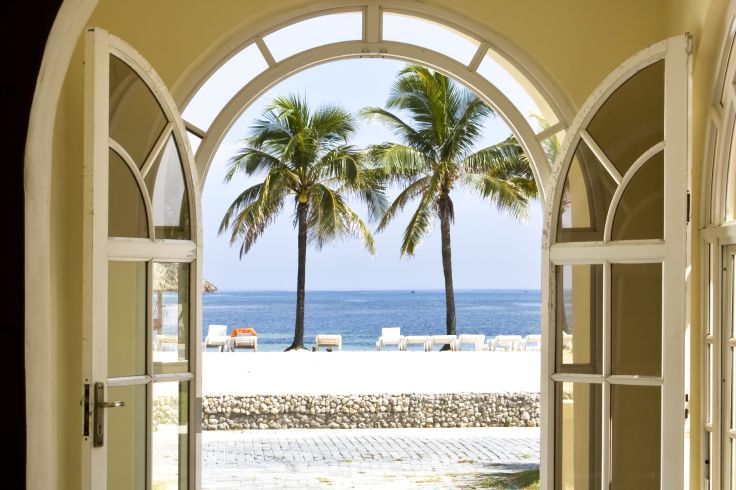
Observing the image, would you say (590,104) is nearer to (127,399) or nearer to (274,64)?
(274,64)

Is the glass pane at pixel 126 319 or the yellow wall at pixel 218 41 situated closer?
the glass pane at pixel 126 319

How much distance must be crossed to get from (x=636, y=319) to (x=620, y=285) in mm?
145

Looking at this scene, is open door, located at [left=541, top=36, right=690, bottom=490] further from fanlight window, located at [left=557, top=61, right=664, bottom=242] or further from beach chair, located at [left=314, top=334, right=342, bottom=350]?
beach chair, located at [left=314, top=334, right=342, bottom=350]

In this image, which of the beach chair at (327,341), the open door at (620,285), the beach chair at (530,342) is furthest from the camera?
the beach chair at (530,342)

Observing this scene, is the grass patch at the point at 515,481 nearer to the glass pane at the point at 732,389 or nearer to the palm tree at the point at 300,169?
the glass pane at the point at 732,389

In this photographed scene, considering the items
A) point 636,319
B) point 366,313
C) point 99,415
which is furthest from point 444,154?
point 366,313

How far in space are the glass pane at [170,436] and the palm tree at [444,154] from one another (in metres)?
17.9

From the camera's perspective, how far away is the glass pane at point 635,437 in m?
3.35

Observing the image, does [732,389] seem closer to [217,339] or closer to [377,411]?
[377,411]

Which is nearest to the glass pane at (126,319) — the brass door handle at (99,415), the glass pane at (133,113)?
the brass door handle at (99,415)

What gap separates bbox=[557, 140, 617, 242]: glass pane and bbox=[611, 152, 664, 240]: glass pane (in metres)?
0.11

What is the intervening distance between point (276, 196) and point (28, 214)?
814 inches

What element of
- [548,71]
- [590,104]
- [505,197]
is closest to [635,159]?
[590,104]

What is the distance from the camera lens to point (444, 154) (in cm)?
2220
